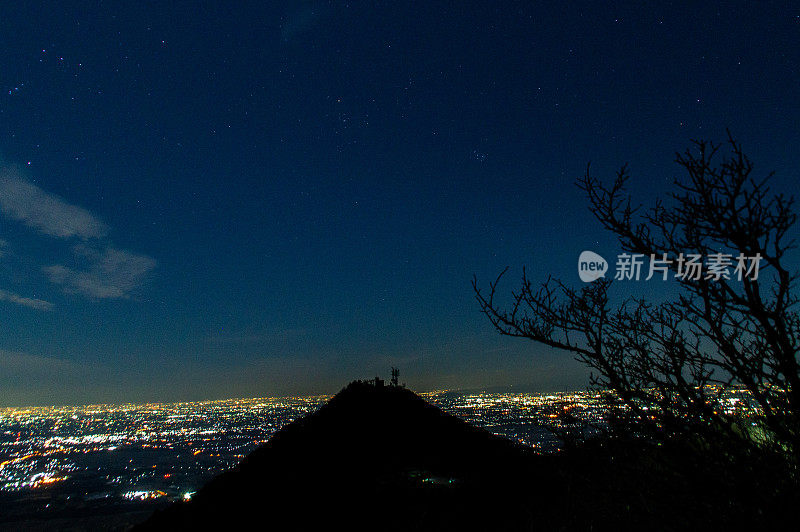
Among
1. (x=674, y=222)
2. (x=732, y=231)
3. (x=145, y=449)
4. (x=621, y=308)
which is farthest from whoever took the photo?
(x=145, y=449)

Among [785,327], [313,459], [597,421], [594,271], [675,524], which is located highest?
[594,271]

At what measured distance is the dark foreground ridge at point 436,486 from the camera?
367 centimetres

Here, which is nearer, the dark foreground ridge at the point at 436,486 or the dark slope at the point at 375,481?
the dark foreground ridge at the point at 436,486

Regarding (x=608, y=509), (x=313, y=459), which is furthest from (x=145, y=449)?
(x=608, y=509)

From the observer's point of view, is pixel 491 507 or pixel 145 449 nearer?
pixel 491 507

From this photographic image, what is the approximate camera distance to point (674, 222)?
3.93 metres

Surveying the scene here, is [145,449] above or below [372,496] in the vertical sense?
below

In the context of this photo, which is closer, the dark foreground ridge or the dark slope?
the dark foreground ridge

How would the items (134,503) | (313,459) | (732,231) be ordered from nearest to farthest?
(732,231), (313,459), (134,503)

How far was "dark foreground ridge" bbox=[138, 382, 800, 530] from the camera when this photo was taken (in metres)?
3.67

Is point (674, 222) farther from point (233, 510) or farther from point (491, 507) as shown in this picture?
point (233, 510)

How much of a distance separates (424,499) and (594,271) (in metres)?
6.55

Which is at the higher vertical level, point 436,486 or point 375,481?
point 375,481

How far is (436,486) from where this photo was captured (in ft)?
30.2
